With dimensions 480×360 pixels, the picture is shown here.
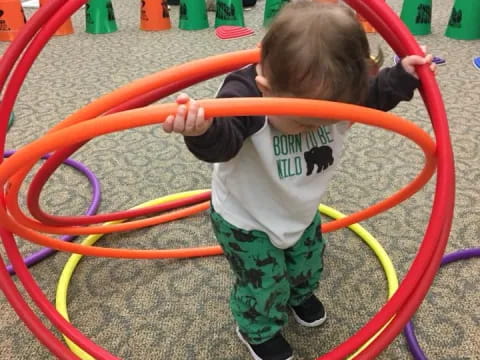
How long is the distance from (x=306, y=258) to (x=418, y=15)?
238 centimetres

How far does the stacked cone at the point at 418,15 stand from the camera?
2.80 meters

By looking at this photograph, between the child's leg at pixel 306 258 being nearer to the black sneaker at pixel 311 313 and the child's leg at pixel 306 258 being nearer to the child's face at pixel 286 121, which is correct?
the black sneaker at pixel 311 313

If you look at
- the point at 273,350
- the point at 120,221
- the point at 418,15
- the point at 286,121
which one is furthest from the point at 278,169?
the point at 418,15

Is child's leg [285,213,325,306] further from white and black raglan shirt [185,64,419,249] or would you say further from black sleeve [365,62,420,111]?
black sleeve [365,62,420,111]

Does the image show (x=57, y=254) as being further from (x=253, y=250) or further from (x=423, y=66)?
(x=423, y=66)

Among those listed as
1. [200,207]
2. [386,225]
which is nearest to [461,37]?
[386,225]

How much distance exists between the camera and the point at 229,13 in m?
3.03

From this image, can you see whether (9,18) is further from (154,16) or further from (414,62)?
(414,62)

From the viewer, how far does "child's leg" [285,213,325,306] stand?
0.91 meters

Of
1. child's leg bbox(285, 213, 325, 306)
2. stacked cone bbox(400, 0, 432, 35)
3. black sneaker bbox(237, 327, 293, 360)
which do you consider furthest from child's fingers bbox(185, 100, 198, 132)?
stacked cone bbox(400, 0, 432, 35)

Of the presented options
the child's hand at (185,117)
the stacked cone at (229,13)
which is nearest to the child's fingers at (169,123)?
the child's hand at (185,117)

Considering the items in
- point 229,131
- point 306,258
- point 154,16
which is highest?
point 229,131

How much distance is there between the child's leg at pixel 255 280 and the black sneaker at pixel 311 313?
98 millimetres

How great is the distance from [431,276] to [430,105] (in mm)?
264
